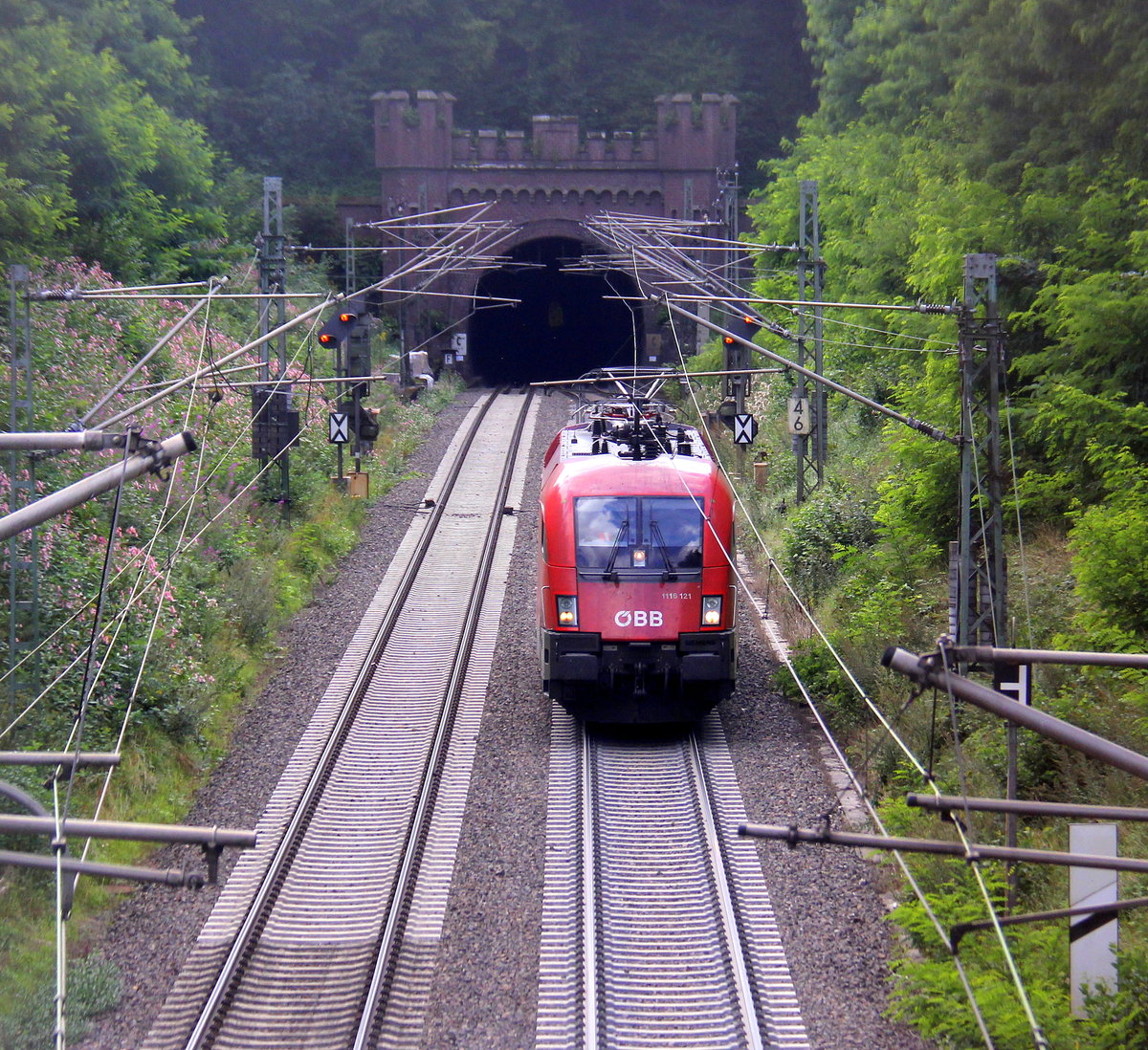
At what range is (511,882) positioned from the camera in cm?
1039

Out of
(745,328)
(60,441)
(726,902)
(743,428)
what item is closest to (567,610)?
(726,902)

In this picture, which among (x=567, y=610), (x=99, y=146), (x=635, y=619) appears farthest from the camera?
(x=99, y=146)

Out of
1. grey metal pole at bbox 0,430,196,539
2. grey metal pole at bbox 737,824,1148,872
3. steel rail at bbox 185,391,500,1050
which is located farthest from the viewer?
steel rail at bbox 185,391,500,1050

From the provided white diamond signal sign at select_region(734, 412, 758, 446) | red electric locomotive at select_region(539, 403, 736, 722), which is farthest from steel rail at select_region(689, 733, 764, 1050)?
white diamond signal sign at select_region(734, 412, 758, 446)

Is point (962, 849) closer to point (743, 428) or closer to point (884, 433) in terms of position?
point (884, 433)

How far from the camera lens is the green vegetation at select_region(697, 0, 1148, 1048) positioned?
893 centimetres

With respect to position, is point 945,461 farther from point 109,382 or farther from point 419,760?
point 109,382

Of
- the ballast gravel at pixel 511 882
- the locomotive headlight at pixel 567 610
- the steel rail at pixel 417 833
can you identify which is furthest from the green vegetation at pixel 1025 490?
the steel rail at pixel 417 833

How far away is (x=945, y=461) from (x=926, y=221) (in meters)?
4.42

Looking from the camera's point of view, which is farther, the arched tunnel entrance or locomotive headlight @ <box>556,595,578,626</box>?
the arched tunnel entrance

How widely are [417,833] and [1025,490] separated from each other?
25.6 ft

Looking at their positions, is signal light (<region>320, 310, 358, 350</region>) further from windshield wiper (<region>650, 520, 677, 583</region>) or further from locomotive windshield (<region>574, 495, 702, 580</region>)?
windshield wiper (<region>650, 520, 677, 583</region>)

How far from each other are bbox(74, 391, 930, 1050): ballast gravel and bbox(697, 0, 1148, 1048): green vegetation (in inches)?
20.0

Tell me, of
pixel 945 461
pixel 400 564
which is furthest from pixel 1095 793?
pixel 400 564
